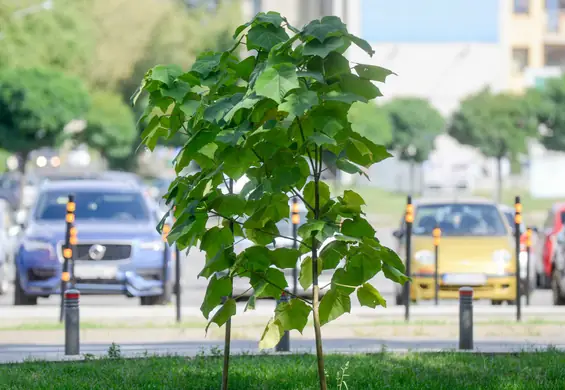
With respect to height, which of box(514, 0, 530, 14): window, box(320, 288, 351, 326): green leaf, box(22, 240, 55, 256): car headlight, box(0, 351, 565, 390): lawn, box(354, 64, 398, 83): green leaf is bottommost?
box(0, 351, 565, 390): lawn

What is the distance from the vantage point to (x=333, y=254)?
8.49 metres

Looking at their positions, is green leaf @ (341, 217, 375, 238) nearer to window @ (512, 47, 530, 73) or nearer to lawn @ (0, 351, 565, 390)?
lawn @ (0, 351, 565, 390)

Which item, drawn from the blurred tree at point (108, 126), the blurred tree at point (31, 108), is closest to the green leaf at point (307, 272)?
the blurred tree at point (31, 108)

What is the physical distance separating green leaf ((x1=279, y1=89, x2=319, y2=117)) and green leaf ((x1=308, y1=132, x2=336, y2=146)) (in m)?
0.18

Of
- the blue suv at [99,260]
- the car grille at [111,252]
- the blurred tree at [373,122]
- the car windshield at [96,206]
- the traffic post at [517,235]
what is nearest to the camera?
the traffic post at [517,235]

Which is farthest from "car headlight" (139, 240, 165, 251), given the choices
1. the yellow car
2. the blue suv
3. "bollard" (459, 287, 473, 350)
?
"bollard" (459, 287, 473, 350)

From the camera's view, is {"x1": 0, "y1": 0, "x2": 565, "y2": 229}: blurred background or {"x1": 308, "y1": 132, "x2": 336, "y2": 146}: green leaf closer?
{"x1": 308, "y1": 132, "x2": 336, "y2": 146}: green leaf

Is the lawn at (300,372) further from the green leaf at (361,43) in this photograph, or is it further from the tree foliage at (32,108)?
the tree foliage at (32,108)

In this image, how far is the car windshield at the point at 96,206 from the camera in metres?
19.8

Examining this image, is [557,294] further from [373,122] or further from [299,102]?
[373,122]

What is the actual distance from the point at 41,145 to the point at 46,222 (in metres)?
37.1

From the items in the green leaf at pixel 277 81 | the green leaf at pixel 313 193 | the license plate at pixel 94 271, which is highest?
the green leaf at pixel 277 81

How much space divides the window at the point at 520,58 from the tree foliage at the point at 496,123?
33750 mm

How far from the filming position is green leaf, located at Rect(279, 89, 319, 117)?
7723 mm
